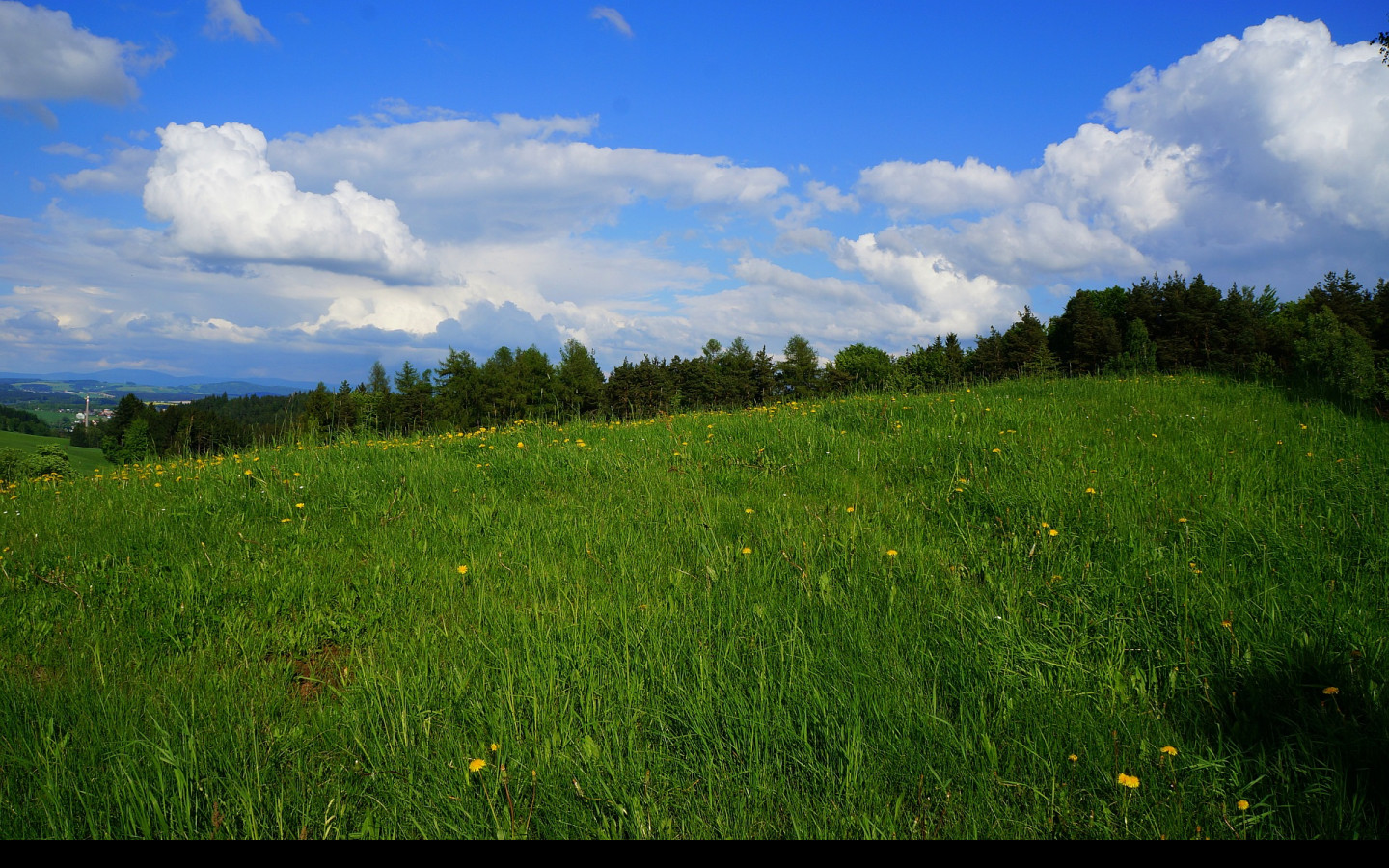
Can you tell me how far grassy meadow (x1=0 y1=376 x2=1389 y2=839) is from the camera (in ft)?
7.69

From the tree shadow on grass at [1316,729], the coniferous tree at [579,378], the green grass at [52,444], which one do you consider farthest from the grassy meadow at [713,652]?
the coniferous tree at [579,378]

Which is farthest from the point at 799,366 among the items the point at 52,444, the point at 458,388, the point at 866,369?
the point at 52,444

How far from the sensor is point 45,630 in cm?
381

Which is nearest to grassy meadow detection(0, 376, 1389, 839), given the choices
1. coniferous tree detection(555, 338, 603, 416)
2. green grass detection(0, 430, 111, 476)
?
green grass detection(0, 430, 111, 476)

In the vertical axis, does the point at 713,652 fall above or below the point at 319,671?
above

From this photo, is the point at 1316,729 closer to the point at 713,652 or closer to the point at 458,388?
the point at 713,652

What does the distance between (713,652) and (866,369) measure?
317 feet

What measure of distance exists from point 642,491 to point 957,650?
11.0 ft

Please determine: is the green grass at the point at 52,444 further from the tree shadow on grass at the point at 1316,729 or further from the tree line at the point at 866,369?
the tree shadow on grass at the point at 1316,729

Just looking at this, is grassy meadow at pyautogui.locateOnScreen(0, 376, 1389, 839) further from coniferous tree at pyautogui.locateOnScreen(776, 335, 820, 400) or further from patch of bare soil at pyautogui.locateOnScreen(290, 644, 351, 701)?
coniferous tree at pyautogui.locateOnScreen(776, 335, 820, 400)

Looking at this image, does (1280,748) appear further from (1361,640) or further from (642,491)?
(642,491)

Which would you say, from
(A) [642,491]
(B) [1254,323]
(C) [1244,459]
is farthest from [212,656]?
(B) [1254,323]

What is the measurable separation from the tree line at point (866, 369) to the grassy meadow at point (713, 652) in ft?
12.4

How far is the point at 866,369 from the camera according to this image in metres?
95.8
